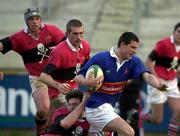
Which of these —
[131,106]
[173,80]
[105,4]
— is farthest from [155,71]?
[105,4]

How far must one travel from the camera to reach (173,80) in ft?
Answer: 39.8

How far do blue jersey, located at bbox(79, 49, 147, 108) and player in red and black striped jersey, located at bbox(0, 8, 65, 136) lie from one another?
156cm

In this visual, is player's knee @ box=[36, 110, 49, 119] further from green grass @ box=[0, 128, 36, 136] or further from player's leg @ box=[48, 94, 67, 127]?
green grass @ box=[0, 128, 36, 136]

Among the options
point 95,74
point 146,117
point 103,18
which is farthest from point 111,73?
point 103,18

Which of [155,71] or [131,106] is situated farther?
[131,106]

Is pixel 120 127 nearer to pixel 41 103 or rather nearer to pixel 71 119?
pixel 71 119

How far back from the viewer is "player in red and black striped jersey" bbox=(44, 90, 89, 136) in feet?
26.7

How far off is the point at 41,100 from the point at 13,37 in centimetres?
102

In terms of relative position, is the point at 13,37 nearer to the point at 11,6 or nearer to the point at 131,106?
the point at 131,106

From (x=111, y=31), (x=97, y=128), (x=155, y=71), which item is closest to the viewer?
(x=97, y=128)

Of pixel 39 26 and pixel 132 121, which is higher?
pixel 39 26

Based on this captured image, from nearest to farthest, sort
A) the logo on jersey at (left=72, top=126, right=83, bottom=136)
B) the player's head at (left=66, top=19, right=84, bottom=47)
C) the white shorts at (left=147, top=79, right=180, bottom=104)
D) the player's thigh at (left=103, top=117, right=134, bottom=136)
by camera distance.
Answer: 1. the player's thigh at (left=103, top=117, right=134, bottom=136)
2. the logo on jersey at (left=72, top=126, right=83, bottom=136)
3. the player's head at (left=66, top=19, right=84, bottom=47)
4. the white shorts at (left=147, top=79, right=180, bottom=104)

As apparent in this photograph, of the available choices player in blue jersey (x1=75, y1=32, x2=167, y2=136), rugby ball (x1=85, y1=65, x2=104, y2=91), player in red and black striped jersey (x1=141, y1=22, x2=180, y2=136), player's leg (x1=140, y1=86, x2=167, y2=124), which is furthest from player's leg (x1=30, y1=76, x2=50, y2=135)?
player's leg (x1=140, y1=86, x2=167, y2=124)

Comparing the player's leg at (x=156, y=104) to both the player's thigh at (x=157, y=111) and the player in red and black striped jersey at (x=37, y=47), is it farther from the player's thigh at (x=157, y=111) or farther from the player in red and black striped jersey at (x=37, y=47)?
the player in red and black striped jersey at (x=37, y=47)
